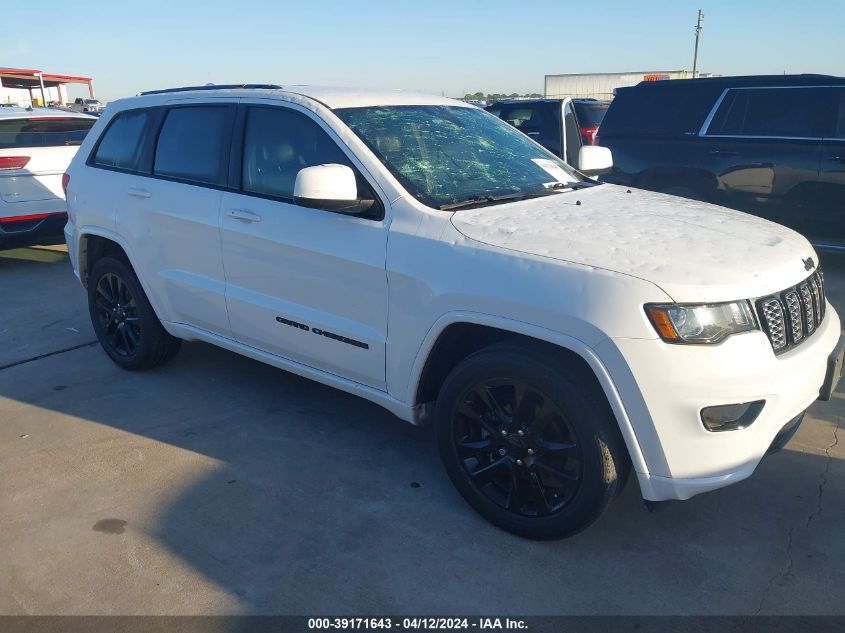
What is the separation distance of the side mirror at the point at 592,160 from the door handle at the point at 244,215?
1.98 m

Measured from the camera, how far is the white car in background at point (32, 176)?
24.5 feet

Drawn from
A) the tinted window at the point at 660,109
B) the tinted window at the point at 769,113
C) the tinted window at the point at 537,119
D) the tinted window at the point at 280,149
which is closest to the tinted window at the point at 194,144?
the tinted window at the point at 280,149

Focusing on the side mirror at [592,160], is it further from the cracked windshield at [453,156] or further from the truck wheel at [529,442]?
the truck wheel at [529,442]

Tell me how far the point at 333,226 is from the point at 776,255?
184 cm

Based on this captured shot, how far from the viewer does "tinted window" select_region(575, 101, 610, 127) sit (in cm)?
1236

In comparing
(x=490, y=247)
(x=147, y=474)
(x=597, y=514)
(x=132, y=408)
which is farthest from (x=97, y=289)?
(x=597, y=514)

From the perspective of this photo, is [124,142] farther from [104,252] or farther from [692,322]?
[692,322]

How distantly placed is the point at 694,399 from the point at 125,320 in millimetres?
3665

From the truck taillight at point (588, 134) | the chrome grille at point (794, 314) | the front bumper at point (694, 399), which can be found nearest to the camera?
the front bumper at point (694, 399)

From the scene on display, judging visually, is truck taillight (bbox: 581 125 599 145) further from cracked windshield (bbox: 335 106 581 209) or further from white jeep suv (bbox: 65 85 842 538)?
cracked windshield (bbox: 335 106 581 209)

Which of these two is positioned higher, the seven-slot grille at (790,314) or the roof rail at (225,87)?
the roof rail at (225,87)

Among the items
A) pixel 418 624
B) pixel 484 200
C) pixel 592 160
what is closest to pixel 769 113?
pixel 592 160

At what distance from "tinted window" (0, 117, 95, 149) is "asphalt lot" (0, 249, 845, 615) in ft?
14.4

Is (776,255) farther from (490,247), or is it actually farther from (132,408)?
(132,408)
